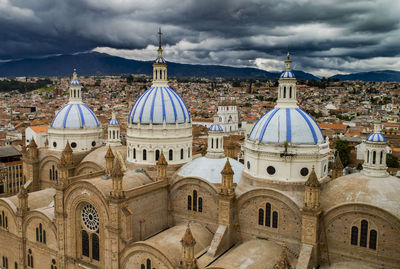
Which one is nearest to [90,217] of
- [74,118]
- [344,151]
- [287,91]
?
[74,118]

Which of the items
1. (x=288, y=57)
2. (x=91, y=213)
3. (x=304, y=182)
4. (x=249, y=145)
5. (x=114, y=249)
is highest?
(x=288, y=57)

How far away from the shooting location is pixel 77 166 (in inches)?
1497

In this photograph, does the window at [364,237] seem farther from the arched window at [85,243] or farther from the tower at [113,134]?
the tower at [113,134]

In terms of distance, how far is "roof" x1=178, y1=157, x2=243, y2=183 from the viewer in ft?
96.6

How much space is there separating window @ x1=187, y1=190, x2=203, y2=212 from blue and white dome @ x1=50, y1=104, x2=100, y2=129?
60.2 ft

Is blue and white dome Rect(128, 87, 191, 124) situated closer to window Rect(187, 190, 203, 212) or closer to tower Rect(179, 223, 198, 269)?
window Rect(187, 190, 203, 212)

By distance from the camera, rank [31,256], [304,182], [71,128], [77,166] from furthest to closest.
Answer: [71,128], [77,166], [31,256], [304,182]

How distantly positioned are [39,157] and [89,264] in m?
18.6

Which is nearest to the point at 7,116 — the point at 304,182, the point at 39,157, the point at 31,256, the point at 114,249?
the point at 39,157

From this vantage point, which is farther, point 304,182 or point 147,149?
point 147,149

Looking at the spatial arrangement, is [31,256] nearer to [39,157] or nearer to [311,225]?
[39,157]

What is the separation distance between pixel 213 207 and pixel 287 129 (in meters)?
8.40

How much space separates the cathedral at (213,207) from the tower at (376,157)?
0.23 feet

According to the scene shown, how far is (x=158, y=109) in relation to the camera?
33.5 metres
